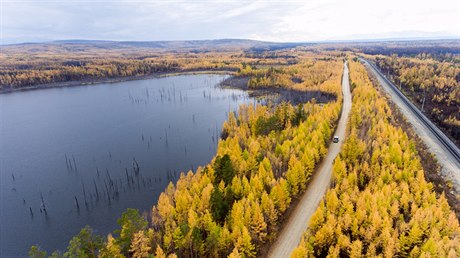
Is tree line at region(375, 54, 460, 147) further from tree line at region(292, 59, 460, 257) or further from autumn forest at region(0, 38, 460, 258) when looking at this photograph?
tree line at region(292, 59, 460, 257)

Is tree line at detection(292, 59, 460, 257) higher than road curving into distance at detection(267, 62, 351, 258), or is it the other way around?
tree line at detection(292, 59, 460, 257)

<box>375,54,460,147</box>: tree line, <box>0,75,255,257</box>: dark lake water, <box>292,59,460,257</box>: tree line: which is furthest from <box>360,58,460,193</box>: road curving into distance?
<box>0,75,255,257</box>: dark lake water

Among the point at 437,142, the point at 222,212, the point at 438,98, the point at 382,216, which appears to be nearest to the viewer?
the point at 382,216

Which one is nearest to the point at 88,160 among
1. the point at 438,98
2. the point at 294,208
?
the point at 294,208

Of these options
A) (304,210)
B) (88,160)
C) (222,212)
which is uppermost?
(222,212)

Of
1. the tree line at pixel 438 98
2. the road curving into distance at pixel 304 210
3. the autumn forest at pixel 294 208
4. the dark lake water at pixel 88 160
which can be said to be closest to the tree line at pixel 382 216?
the autumn forest at pixel 294 208

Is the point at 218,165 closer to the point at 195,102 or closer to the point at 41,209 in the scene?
the point at 41,209

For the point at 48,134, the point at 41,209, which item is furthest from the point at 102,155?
the point at 48,134

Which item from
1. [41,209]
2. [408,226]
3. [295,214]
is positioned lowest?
[41,209]

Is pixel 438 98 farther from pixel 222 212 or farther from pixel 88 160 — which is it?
pixel 88 160
